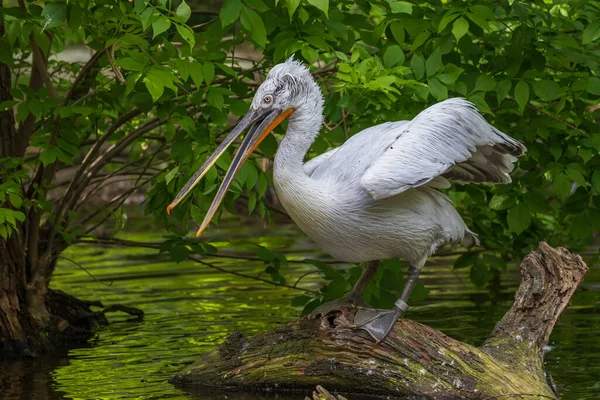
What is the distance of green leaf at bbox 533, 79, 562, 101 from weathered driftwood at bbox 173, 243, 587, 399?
2.98 feet

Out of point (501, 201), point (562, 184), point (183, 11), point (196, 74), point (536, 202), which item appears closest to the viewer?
point (183, 11)

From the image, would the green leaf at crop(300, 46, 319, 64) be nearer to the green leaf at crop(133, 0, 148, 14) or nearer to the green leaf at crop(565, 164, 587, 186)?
the green leaf at crop(133, 0, 148, 14)

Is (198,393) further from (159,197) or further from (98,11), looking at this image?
(98,11)

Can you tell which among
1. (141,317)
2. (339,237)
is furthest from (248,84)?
(141,317)

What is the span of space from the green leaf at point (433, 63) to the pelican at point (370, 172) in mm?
373

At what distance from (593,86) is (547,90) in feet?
0.85

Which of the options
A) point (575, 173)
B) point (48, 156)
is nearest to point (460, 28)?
point (575, 173)

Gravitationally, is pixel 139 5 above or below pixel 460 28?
above

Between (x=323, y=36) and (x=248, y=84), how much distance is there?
111cm

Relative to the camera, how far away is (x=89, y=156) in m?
7.04

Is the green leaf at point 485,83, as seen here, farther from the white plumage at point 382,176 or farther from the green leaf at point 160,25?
the green leaf at point 160,25

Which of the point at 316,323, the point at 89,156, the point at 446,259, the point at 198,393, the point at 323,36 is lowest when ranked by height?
the point at 446,259

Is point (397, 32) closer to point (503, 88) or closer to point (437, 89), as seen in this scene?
point (437, 89)

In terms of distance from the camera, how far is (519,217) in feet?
21.5
